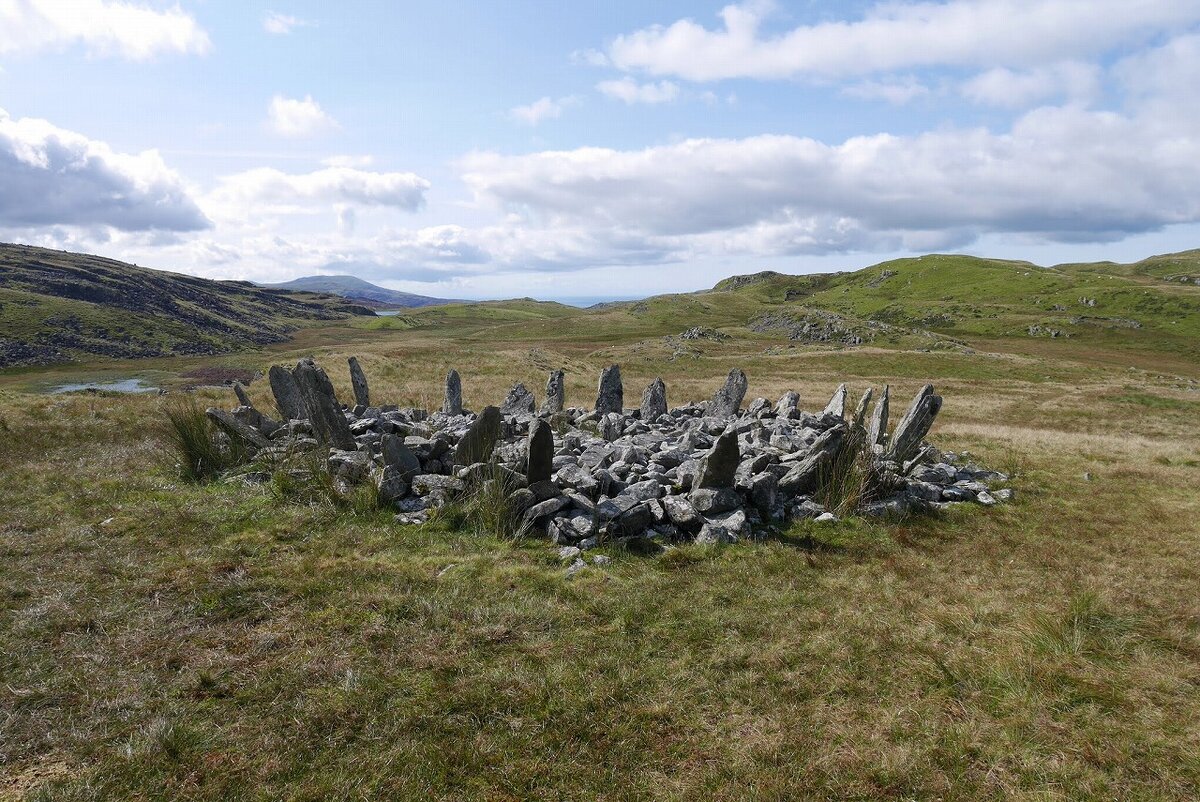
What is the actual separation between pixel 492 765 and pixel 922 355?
6687 cm

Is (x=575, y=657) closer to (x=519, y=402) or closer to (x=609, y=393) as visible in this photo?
(x=519, y=402)

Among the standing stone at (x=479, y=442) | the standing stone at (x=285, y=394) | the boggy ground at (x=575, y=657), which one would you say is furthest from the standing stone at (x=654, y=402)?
the standing stone at (x=285, y=394)

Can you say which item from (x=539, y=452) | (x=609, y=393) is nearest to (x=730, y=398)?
(x=609, y=393)

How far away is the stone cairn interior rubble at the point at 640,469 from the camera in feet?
34.9

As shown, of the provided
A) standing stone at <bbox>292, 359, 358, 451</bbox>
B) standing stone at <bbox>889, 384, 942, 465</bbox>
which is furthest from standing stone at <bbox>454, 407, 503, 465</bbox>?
standing stone at <bbox>889, 384, 942, 465</bbox>

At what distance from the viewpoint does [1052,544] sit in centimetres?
1053

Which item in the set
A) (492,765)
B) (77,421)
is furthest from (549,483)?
(77,421)

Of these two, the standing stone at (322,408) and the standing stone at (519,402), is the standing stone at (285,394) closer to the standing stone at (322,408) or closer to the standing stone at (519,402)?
the standing stone at (322,408)

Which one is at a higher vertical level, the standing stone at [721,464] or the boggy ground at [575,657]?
the standing stone at [721,464]

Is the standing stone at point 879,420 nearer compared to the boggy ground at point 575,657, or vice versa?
the boggy ground at point 575,657

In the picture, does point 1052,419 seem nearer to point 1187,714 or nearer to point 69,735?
point 1187,714

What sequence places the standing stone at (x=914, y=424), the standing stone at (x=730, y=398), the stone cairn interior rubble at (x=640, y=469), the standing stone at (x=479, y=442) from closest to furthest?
the stone cairn interior rubble at (x=640, y=469) < the standing stone at (x=479, y=442) < the standing stone at (x=914, y=424) < the standing stone at (x=730, y=398)

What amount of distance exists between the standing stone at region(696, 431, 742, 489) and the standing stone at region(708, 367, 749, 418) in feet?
29.0

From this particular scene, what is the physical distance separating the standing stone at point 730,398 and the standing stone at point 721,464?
885 cm
